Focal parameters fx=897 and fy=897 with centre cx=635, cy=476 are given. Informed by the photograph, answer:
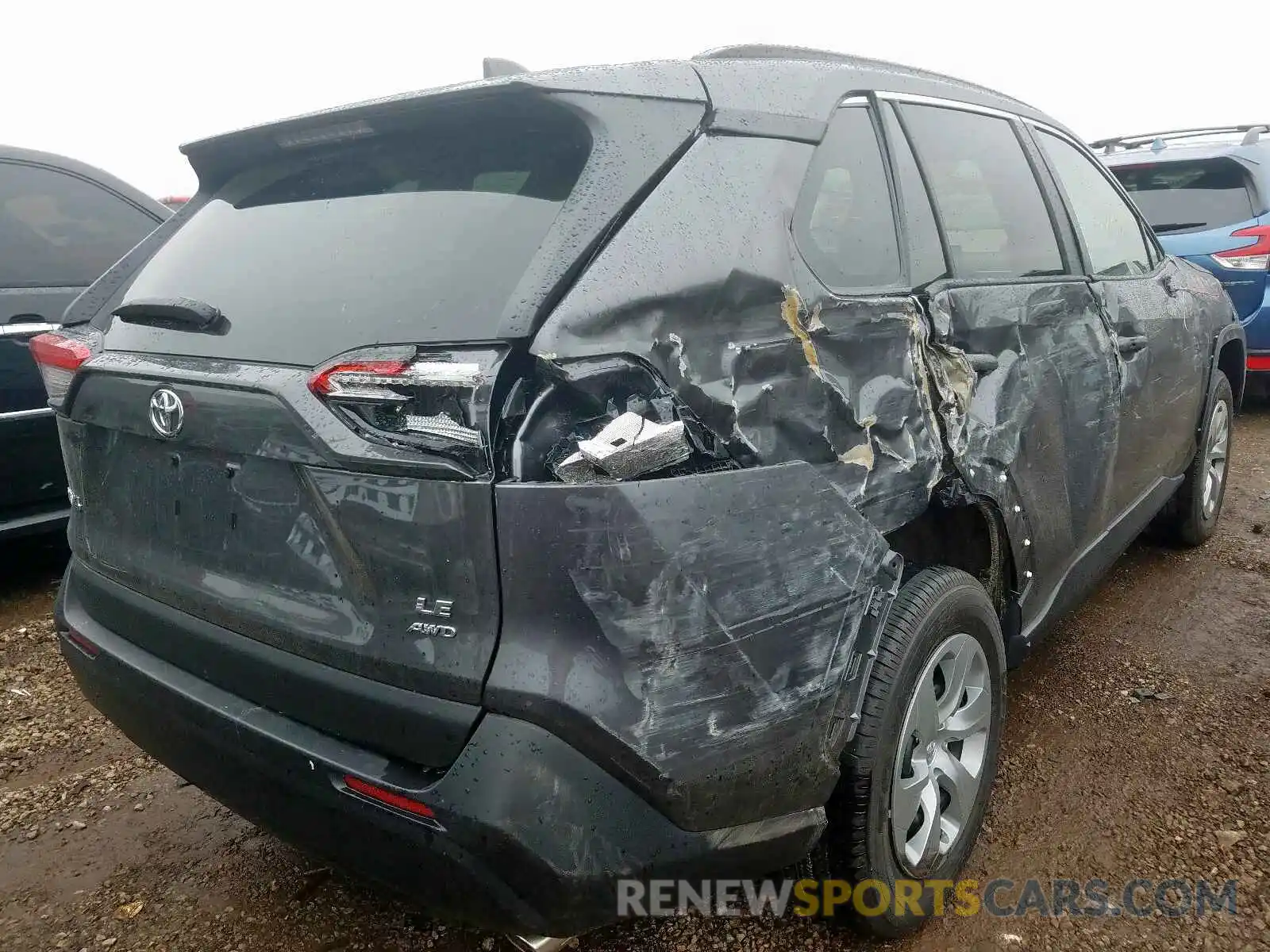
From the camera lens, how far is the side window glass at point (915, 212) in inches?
79.7

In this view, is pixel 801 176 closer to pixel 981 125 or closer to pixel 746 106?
pixel 746 106

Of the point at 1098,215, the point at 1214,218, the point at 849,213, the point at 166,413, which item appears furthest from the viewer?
the point at 1214,218

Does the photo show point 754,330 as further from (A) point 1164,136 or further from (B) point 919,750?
(A) point 1164,136

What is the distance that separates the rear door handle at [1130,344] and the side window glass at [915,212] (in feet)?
3.38

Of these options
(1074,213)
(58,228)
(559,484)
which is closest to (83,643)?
A: (559,484)

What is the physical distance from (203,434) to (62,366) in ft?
2.04

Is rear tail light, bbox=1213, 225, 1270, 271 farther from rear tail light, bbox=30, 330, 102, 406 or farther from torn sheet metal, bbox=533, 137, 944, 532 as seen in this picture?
rear tail light, bbox=30, 330, 102, 406

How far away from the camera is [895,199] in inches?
79.8

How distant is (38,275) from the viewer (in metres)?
3.78

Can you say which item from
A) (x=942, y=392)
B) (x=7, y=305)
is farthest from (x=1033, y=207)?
(x=7, y=305)

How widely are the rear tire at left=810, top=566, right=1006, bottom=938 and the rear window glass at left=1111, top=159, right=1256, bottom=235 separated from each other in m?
5.35

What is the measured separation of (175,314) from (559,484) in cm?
96

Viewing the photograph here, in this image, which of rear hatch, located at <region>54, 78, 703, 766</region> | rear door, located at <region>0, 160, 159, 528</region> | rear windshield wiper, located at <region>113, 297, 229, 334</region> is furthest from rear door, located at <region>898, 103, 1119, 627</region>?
rear door, located at <region>0, 160, 159, 528</region>

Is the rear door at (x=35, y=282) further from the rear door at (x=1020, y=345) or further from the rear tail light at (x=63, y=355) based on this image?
the rear door at (x=1020, y=345)
